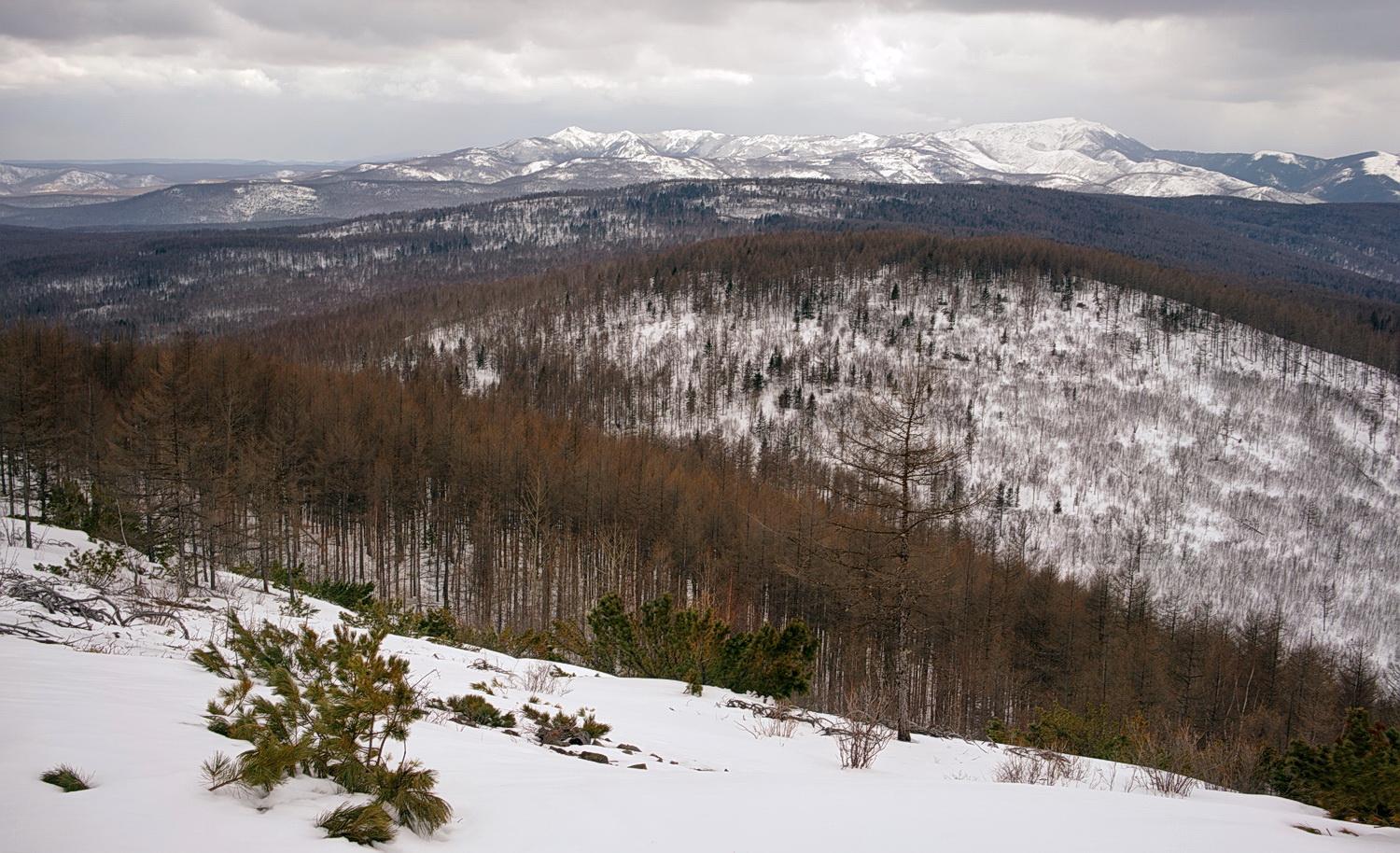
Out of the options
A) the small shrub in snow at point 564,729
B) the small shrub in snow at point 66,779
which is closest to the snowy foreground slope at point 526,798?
the small shrub in snow at point 66,779

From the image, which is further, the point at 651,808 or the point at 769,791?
the point at 769,791

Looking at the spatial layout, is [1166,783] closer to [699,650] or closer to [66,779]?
[699,650]

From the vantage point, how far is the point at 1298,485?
94.6 meters

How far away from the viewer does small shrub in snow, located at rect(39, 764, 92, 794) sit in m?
3.72

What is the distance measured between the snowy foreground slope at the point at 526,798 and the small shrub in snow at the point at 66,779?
57mm

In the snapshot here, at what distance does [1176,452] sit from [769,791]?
4592 inches

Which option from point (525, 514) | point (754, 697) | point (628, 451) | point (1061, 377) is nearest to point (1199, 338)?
point (1061, 377)

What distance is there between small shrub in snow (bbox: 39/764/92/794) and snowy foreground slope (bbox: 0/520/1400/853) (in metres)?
0.06

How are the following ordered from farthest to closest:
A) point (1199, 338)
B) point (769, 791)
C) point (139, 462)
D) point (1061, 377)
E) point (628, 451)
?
point (1199, 338) → point (1061, 377) → point (628, 451) → point (139, 462) → point (769, 791)

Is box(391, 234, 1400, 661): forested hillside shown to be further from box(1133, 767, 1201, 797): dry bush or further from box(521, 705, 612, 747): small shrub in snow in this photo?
box(521, 705, 612, 747): small shrub in snow

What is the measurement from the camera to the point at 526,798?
17.2 feet

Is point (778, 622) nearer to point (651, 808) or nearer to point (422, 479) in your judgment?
point (422, 479)

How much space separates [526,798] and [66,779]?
9.41ft

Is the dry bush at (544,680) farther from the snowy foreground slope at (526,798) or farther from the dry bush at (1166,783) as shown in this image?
the dry bush at (1166,783)
